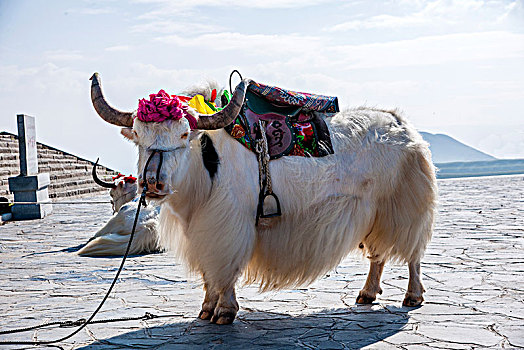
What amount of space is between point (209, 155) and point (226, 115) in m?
0.34

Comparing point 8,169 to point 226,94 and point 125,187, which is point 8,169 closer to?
point 125,187

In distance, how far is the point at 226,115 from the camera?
3912 mm

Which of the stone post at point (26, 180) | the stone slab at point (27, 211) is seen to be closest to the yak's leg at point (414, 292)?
the stone post at point (26, 180)

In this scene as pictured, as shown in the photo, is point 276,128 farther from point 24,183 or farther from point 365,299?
point 24,183

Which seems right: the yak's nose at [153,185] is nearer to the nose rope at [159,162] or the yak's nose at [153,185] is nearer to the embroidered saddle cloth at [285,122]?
the nose rope at [159,162]

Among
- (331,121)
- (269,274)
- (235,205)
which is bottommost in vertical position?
(269,274)

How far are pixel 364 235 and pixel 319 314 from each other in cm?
63

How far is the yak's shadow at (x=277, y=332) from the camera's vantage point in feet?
11.9

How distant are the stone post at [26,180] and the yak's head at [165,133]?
8524 mm

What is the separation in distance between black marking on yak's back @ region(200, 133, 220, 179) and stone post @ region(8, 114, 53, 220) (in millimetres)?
8538

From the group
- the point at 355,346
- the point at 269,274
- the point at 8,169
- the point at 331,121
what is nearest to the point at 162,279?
the point at 269,274

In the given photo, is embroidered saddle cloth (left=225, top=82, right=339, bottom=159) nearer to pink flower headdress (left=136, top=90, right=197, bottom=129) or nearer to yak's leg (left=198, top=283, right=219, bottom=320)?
pink flower headdress (left=136, top=90, right=197, bottom=129)

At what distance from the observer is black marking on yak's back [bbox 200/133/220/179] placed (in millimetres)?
4094

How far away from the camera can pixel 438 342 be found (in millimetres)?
3564
